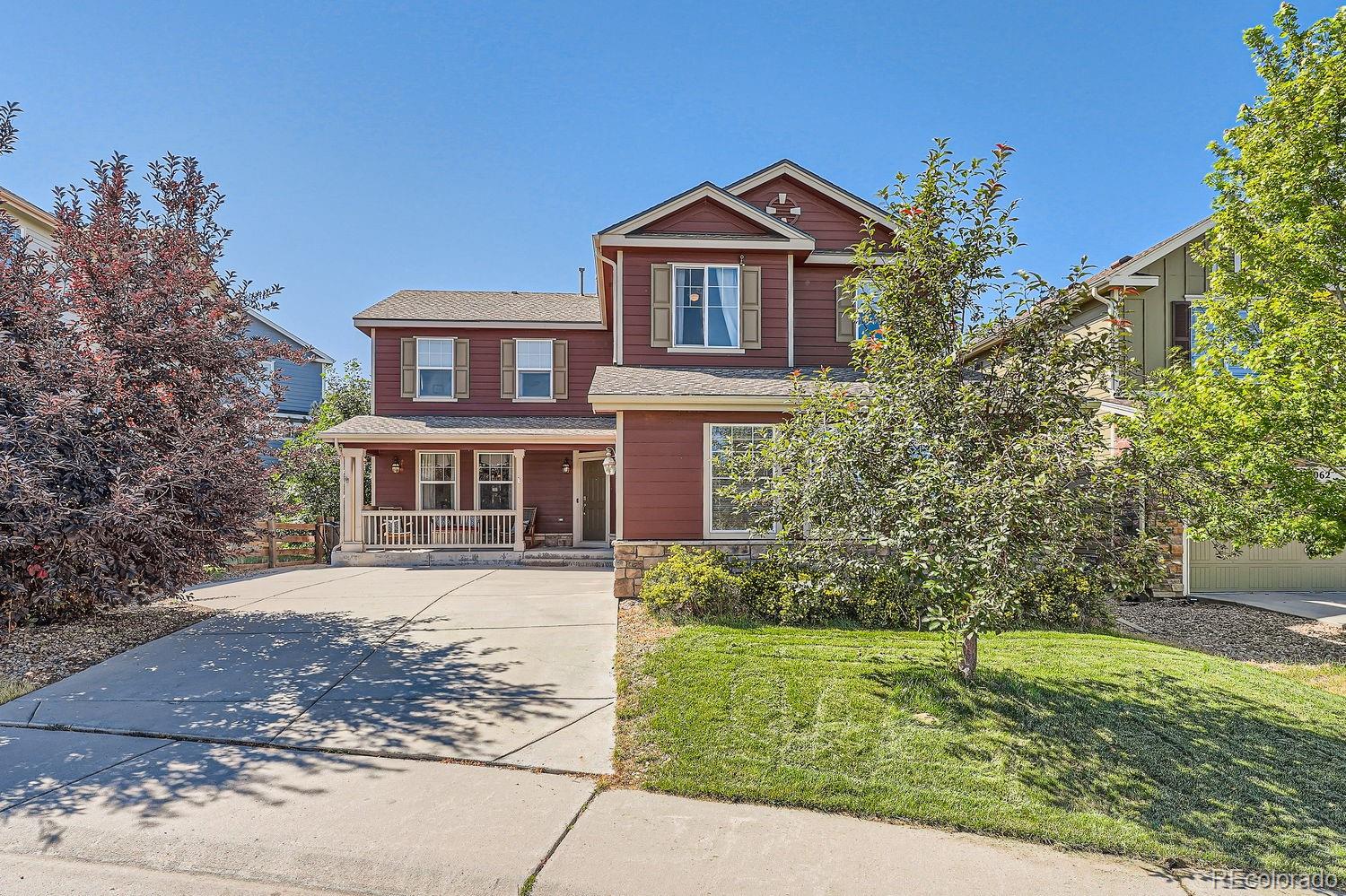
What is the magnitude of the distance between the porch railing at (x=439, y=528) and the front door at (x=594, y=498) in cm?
190

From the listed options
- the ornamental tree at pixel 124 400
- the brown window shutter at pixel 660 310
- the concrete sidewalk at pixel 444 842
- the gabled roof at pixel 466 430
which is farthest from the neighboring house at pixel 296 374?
the concrete sidewalk at pixel 444 842

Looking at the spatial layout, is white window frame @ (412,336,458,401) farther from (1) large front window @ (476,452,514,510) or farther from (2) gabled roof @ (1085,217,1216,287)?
(2) gabled roof @ (1085,217,1216,287)

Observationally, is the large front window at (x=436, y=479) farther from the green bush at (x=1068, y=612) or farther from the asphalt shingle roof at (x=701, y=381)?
the green bush at (x=1068, y=612)

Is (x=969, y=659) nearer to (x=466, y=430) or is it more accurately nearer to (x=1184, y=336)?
(x=1184, y=336)

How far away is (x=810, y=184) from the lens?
1237cm

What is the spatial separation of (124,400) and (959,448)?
27.1 feet

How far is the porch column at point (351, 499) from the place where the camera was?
14.2m

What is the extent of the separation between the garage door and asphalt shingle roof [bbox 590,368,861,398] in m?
7.34

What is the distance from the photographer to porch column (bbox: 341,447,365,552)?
559 inches

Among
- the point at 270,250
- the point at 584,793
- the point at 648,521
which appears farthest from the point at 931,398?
the point at 270,250

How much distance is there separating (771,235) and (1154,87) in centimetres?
728

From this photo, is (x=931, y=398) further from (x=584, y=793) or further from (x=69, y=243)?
(x=69, y=243)

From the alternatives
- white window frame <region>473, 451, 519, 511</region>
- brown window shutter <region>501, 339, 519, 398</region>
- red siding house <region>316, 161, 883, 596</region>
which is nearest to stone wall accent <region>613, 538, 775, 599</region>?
red siding house <region>316, 161, 883, 596</region>

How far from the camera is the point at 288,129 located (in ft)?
34.6
